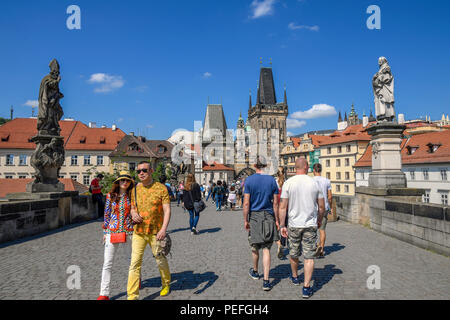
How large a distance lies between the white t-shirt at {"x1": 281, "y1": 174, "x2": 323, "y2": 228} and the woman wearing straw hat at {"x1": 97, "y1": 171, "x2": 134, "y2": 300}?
215 centimetres

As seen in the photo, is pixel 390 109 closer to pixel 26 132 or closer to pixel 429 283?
pixel 429 283

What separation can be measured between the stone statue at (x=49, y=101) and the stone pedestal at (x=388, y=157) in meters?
9.56

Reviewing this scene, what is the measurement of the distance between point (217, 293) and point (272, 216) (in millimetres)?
1294

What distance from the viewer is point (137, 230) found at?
3865 mm

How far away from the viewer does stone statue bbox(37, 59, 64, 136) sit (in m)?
9.08

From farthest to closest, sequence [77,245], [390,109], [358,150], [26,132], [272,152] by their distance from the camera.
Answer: [272,152]
[358,150]
[26,132]
[390,109]
[77,245]

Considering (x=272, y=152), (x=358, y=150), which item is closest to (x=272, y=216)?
(x=358, y=150)

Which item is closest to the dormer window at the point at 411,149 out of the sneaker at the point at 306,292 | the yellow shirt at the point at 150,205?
the sneaker at the point at 306,292

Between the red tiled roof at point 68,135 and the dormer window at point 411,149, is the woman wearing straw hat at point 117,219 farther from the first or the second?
the red tiled roof at point 68,135

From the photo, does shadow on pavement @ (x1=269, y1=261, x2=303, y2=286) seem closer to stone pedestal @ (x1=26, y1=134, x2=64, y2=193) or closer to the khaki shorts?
the khaki shorts

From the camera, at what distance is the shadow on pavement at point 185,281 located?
403 cm

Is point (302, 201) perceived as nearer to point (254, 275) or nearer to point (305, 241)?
point (305, 241)

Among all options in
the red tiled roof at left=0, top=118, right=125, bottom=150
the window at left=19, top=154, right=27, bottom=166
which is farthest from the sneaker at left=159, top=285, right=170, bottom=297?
the window at left=19, top=154, right=27, bottom=166

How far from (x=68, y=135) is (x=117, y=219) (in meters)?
52.7
